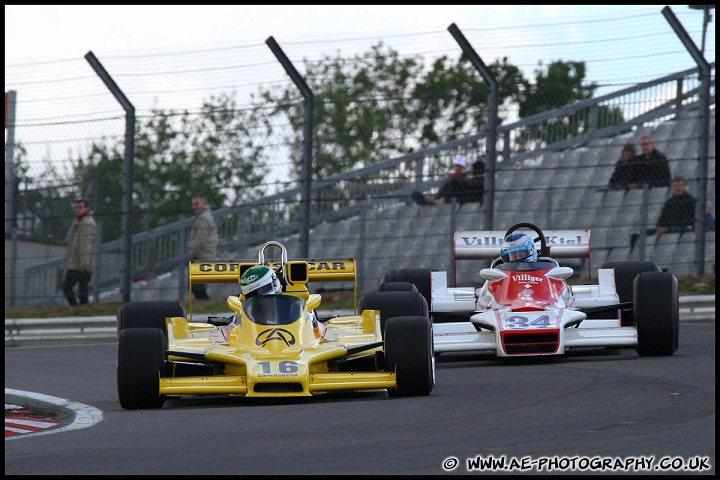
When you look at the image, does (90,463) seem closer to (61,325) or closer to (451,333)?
(451,333)

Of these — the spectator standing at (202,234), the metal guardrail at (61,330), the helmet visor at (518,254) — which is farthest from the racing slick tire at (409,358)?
the spectator standing at (202,234)

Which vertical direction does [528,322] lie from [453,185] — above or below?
below

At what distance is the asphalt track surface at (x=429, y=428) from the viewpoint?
6.41 metres

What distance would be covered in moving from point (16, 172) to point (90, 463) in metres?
12.4

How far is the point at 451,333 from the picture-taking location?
1288 centimetres

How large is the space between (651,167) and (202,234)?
6.04m

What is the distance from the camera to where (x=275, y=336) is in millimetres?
10344

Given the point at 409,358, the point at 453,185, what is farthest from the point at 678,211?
the point at 409,358

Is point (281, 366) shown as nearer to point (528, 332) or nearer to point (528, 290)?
point (528, 332)

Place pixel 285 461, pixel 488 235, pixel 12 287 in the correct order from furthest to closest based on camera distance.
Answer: pixel 12 287, pixel 488 235, pixel 285 461

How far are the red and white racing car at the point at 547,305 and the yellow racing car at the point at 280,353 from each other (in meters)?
1.33

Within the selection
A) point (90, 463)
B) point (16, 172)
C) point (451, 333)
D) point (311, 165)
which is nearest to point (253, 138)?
point (311, 165)

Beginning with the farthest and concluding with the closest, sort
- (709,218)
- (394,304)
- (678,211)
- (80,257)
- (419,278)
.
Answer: (80,257) < (709,218) < (678,211) < (419,278) < (394,304)

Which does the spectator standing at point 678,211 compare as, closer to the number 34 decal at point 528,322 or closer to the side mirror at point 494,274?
the side mirror at point 494,274
